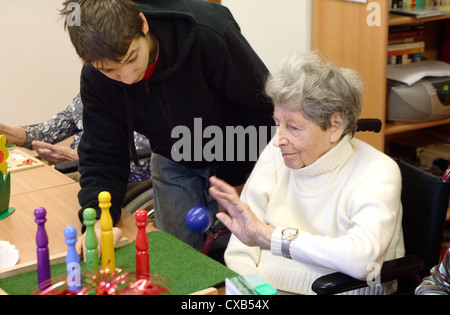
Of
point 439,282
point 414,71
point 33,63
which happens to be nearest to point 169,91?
point 439,282

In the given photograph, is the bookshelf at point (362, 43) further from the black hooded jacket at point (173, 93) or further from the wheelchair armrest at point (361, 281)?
the wheelchair armrest at point (361, 281)

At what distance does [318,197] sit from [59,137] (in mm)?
1773

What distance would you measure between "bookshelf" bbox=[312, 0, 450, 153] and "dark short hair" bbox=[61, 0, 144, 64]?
4.68ft

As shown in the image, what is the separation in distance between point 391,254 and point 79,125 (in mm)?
1802

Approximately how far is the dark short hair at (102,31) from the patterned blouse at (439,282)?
3.18 ft

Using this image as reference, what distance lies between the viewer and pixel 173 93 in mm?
1959

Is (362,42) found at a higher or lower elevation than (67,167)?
higher

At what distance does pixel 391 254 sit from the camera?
1.69m

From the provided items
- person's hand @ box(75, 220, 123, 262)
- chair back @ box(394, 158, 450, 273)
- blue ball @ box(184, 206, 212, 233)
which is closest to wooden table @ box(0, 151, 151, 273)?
person's hand @ box(75, 220, 123, 262)

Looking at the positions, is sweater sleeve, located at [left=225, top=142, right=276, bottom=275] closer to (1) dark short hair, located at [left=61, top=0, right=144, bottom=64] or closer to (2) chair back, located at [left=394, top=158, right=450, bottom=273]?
(2) chair back, located at [left=394, top=158, right=450, bottom=273]

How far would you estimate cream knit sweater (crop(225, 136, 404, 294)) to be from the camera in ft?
4.98

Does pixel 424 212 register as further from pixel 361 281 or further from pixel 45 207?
pixel 45 207
